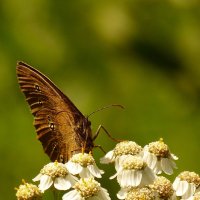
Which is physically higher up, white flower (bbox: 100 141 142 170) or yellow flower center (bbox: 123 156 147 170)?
white flower (bbox: 100 141 142 170)

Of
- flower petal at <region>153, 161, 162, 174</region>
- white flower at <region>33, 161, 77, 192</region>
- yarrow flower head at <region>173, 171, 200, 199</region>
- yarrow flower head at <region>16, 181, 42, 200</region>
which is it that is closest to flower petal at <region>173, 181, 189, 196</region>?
yarrow flower head at <region>173, 171, 200, 199</region>

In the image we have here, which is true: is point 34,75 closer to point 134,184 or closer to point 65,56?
point 134,184

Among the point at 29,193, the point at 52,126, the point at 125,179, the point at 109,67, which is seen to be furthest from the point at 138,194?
the point at 109,67

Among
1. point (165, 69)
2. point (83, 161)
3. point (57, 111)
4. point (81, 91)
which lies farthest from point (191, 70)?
point (83, 161)

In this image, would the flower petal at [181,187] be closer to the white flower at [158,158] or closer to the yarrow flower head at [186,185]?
the yarrow flower head at [186,185]

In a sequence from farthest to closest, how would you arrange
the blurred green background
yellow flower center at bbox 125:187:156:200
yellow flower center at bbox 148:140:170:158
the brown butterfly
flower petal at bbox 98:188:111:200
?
the blurred green background → the brown butterfly → yellow flower center at bbox 148:140:170:158 → flower petal at bbox 98:188:111:200 → yellow flower center at bbox 125:187:156:200

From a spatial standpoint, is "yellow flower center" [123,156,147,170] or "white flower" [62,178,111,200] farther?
"yellow flower center" [123,156,147,170]

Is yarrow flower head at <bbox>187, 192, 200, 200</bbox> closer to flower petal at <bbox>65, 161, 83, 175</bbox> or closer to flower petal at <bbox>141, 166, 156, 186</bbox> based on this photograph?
flower petal at <bbox>141, 166, 156, 186</bbox>
